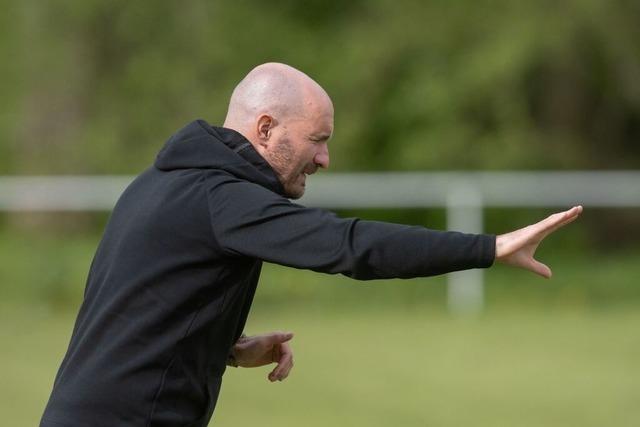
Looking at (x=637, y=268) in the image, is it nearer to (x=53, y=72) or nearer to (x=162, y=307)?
(x=53, y=72)

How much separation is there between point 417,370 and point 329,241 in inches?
302

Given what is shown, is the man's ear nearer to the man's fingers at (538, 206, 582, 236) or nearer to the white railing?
the man's fingers at (538, 206, 582, 236)

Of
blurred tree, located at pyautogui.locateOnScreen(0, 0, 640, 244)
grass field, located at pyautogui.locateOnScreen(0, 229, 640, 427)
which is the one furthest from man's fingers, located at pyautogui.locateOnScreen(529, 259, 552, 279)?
blurred tree, located at pyautogui.locateOnScreen(0, 0, 640, 244)

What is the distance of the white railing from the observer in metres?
16.5

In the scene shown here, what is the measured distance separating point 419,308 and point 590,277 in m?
2.75

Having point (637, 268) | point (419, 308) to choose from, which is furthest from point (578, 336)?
point (637, 268)

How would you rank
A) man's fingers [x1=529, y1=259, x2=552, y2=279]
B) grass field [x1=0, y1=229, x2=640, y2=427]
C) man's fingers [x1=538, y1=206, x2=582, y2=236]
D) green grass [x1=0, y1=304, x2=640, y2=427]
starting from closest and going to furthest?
man's fingers [x1=538, y1=206, x2=582, y2=236] → man's fingers [x1=529, y1=259, x2=552, y2=279] → green grass [x1=0, y1=304, x2=640, y2=427] → grass field [x1=0, y1=229, x2=640, y2=427]

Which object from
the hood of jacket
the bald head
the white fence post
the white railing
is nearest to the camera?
the hood of jacket

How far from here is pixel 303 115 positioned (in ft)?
12.9

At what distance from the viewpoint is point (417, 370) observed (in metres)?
11.2

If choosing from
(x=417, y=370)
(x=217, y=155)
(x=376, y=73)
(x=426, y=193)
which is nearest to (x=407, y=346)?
(x=417, y=370)

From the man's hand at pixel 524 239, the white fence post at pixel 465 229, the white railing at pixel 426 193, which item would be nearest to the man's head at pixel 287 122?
the man's hand at pixel 524 239

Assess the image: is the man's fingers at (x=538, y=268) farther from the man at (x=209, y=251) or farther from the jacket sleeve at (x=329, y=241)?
the jacket sleeve at (x=329, y=241)

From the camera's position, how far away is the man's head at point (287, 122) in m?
3.92
